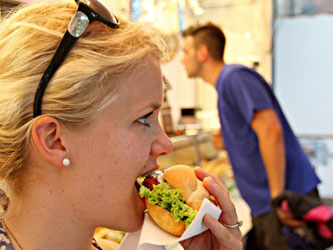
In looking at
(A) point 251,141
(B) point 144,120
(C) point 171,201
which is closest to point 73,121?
(B) point 144,120

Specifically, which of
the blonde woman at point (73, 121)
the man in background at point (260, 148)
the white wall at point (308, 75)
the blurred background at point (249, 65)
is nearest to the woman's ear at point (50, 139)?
the blonde woman at point (73, 121)

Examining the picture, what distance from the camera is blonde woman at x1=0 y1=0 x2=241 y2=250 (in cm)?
114

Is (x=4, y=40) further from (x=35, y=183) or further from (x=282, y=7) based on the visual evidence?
(x=282, y=7)

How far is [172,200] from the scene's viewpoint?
145 centimetres

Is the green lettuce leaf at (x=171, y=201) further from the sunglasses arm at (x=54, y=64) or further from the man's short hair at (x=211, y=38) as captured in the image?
the man's short hair at (x=211, y=38)

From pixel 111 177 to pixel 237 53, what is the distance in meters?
5.23

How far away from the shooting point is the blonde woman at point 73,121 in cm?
114

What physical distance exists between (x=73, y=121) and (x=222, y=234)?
65 centimetres

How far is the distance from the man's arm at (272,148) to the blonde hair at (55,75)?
2.04m

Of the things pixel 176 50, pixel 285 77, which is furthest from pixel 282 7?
pixel 285 77

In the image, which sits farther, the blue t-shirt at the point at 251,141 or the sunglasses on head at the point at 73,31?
the blue t-shirt at the point at 251,141

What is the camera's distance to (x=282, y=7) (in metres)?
5.85

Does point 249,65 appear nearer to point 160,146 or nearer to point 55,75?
point 160,146

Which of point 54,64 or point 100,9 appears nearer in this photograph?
point 54,64
